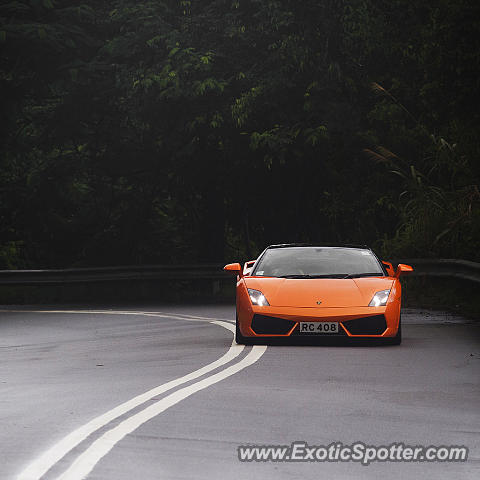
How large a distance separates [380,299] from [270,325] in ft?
4.36

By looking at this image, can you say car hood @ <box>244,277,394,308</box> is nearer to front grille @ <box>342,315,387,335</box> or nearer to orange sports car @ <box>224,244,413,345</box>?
orange sports car @ <box>224,244,413,345</box>

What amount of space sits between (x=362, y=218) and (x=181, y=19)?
7.68 m

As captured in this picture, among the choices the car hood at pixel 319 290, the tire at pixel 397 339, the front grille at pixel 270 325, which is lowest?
the tire at pixel 397 339

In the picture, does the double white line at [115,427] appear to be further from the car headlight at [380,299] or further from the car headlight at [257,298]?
the car headlight at [380,299]

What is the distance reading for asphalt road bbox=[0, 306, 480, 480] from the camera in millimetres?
7520

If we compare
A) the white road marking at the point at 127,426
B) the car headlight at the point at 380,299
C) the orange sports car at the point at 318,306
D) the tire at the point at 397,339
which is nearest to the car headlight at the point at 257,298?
the orange sports car at the point at 318,306

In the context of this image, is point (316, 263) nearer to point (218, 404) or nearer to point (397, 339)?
point (397, 339)

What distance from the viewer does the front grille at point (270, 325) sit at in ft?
48.3

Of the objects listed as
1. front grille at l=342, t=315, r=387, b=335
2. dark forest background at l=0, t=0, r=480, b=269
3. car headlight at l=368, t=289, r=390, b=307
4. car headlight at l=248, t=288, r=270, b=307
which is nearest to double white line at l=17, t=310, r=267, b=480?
car headlight at l=248, t=288, r=270, b=307

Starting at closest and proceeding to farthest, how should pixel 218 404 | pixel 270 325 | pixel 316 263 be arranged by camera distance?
pixel 218 404 < pixel 270 325 < pixel 316 263

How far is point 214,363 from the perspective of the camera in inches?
515

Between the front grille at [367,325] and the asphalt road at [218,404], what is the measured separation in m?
0.23

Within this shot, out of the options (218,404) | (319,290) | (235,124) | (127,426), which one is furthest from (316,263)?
(235,124)

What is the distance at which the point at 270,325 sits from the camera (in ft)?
48.5
